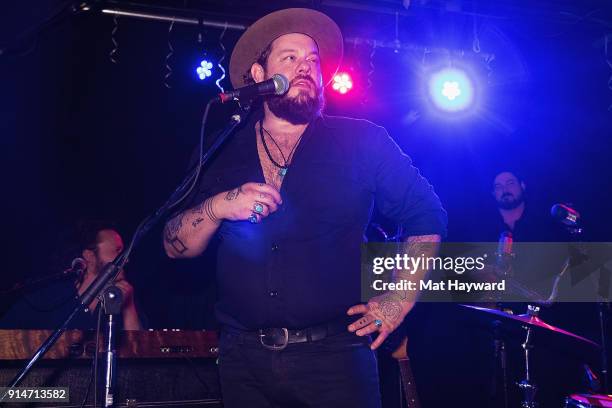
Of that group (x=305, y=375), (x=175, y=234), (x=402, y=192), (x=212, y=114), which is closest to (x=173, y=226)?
(x=175, y=234)

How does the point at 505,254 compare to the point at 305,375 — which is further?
the point at 505,254

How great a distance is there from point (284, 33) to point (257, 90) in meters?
1.07

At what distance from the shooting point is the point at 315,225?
109 inches

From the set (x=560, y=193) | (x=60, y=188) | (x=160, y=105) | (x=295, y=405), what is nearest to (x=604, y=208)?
(x=560, y=193)

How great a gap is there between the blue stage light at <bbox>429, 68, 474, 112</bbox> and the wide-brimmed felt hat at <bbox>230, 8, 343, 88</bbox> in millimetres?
3140

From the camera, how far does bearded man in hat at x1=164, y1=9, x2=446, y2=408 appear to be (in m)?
2.56

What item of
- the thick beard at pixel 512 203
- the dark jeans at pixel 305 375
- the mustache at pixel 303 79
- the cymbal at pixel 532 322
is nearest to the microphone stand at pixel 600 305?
the cymbal at pixel 532 322

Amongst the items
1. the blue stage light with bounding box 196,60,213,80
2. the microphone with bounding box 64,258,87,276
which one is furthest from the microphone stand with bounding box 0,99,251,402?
the blue stage light with bounding box 196,60,213,80

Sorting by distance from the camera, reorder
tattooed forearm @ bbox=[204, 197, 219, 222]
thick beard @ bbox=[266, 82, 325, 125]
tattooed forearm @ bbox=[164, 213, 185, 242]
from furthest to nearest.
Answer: thick beard @ bbox=[266, 82, 325, 125]
tattooed forearm @ bbox=[164, 213, 185, 242]
tattooed forearm @ bbox=[204, 197, 219, 222]

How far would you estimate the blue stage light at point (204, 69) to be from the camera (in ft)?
20.3

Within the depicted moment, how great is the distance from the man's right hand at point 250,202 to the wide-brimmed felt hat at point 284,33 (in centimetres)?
138

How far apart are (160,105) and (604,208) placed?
558 centimetres

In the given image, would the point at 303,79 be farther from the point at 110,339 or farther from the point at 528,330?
the point at 528,330

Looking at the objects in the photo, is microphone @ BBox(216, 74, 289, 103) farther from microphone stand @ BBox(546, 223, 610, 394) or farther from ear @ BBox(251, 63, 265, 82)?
microphone stand @ BBox(546, 223, 610, 394)
